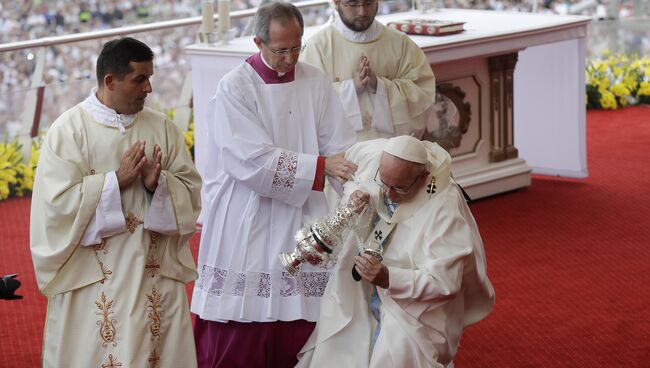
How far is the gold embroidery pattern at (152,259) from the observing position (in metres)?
4.09

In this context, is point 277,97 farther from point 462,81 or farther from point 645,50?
point 645,50

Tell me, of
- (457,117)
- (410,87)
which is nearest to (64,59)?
(457,117)

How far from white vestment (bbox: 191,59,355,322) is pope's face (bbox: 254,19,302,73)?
0.16m

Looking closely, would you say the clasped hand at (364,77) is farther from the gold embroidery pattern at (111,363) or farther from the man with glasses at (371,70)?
the gold embroidery pattern at (111,363)

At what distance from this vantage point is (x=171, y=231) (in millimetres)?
4078

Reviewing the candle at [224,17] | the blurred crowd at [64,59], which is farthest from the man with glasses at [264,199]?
the blurred crowd at [64,59]

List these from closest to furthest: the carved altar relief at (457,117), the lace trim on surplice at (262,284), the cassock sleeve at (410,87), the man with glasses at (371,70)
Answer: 1. the lace trim on surplice at (262,284)
2. the man with glasses at (371,70)
3. the cassock sleeve at (410,87)
4. the carved altar relief at (457,117)

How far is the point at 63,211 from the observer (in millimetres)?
3934

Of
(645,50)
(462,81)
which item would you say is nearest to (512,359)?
(462,81)

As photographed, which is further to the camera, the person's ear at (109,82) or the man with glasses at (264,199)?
the man with glasses at (264,199)

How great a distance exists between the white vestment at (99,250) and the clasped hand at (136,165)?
0.15 feet

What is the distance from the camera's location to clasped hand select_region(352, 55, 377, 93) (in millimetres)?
6004

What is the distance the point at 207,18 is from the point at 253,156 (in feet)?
9.94

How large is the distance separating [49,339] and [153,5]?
39.1 ft
